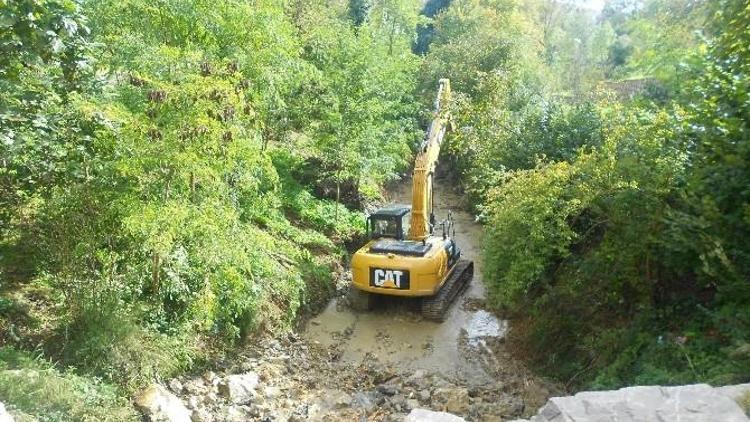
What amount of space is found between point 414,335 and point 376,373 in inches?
73.3

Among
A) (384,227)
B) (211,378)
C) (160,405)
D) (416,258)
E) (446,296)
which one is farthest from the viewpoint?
(384,227)

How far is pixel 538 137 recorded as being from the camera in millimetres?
14086

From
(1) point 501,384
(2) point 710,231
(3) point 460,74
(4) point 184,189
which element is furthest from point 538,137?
(3) point 460,74

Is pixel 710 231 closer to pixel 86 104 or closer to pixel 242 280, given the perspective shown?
pixel 242 280

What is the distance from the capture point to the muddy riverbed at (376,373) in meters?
8.33

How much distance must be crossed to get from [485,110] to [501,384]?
312 inches

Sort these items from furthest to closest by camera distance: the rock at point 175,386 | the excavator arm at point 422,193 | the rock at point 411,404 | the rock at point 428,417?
1. the excavator arm at point 422,193
2. the rock at point 411,404
3. the rock at point 175,386
4. the rock at point 428,417

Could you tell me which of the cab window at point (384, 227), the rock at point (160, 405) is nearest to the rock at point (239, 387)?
the rock at point (160, 405)

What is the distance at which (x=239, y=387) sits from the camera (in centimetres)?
864

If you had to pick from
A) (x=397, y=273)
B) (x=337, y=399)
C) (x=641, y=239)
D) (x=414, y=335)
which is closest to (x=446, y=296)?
(x=414, y=335)

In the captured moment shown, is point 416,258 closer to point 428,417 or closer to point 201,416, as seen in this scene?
point 201,416

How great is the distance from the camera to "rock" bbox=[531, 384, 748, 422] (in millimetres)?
3850

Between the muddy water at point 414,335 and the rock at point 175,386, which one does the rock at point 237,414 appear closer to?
the rock at point 175,386

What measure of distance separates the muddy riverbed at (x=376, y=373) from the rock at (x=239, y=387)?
15 mm
